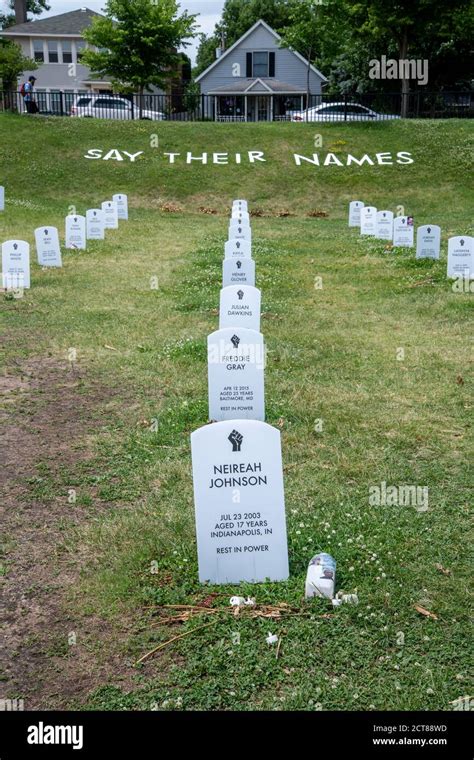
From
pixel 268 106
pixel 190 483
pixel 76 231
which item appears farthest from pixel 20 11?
pixel 190 483

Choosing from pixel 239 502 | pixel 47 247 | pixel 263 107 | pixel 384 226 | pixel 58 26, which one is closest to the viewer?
pixel 239 502

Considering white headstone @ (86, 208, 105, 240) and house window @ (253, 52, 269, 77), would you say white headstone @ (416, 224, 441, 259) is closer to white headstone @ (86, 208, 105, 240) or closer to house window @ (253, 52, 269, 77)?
white headstone @ (86, 208, 105, 240)

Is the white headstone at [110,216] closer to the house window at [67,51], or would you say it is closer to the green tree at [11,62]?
the green tree at [11,62]

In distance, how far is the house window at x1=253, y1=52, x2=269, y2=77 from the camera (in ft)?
177

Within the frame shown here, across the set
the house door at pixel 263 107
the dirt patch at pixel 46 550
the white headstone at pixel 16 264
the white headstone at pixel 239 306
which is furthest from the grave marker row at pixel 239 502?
the house door at pixel 263 107

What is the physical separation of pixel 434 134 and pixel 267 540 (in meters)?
29.6

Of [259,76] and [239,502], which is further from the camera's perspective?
[259,76]

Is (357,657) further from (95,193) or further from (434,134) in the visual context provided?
(434,134)

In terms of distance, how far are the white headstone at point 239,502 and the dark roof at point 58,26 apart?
5656 cm

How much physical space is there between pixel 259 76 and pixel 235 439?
5412cm

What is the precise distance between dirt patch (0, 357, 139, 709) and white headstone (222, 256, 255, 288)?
3100 millimetres

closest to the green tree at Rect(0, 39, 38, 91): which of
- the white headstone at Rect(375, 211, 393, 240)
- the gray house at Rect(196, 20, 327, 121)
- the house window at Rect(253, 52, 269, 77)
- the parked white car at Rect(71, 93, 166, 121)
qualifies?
the parked white car at Rect(71, 93, 166, 121)

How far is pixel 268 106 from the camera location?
53000 mm

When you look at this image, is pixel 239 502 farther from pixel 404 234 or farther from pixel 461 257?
pixel 404 234
